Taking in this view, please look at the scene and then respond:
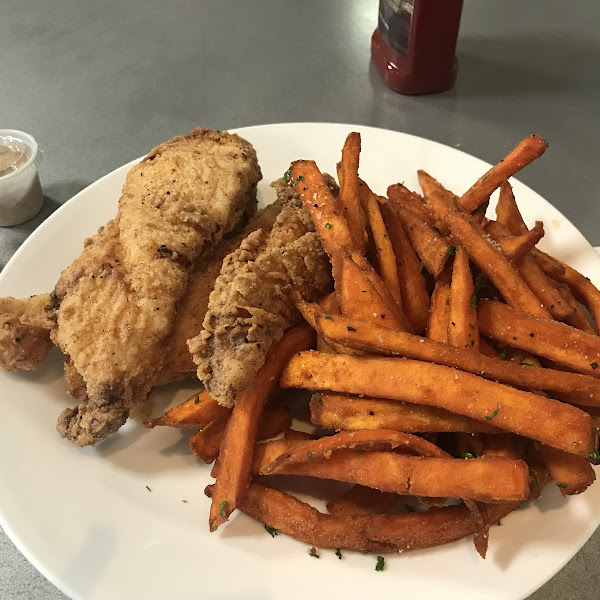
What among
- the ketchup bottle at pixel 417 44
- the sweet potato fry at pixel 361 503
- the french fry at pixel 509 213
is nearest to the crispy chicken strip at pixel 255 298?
the sweet potato fry at pixel 361 503

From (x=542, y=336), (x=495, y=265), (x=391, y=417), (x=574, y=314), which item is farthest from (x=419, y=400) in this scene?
(x=574, y=314)

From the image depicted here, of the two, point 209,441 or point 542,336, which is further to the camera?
point 209,441

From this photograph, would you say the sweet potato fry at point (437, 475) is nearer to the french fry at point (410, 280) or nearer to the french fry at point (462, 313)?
the french fry at point (462, 313)

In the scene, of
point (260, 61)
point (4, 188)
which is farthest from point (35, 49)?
point (4, 188)

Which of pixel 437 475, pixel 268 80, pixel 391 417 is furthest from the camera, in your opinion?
pixel 268 80

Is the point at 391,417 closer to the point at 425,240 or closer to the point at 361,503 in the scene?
the point at 361,503

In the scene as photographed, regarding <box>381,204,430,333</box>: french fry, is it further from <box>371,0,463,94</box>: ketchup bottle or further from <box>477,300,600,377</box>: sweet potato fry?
<box>371,0,463,94</box>: ketchup bottle

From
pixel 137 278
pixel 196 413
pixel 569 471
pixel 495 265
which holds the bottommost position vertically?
pixel 196 413
